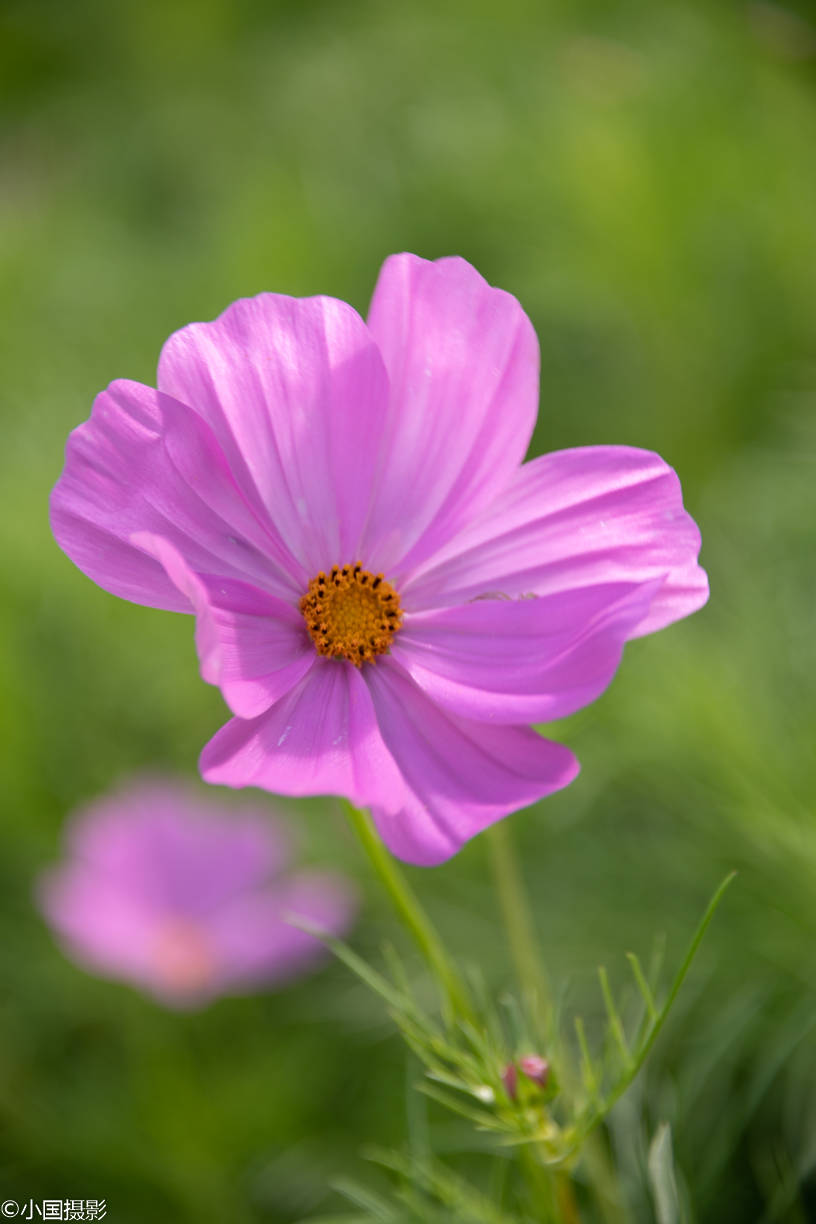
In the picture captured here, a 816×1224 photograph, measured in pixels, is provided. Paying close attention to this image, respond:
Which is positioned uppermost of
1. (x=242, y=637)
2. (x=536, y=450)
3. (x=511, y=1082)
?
(x=536, y=450)

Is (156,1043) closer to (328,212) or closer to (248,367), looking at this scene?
(248,367)

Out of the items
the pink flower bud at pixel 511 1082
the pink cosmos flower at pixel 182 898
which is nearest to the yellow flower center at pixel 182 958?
the pink cosmos flower at pixel 182 898

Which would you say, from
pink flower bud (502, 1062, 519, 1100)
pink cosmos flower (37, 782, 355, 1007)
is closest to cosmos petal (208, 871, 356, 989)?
pink cosmos flower (37, 782, 355, 1007)

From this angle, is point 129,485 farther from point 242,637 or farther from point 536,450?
point 536,450

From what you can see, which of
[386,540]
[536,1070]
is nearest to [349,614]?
[386,540]

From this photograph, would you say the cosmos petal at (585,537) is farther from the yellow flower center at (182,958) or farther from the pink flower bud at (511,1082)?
the yellow flower center at (182,958)

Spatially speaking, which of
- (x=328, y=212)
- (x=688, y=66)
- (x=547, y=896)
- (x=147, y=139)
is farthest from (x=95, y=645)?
(x=147, y=139)

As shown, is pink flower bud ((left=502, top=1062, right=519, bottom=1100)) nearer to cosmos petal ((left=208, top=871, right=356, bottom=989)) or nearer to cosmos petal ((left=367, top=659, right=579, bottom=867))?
cosmos petal ((left=367, top=659, right=579, bottom=867))

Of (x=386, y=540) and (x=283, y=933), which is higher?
(x=386, y=540)
